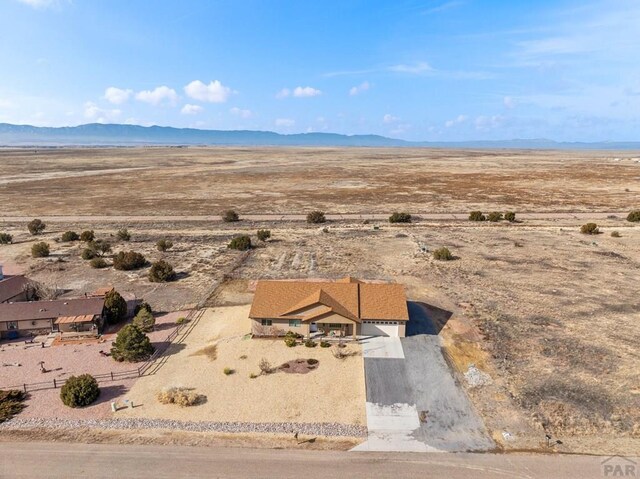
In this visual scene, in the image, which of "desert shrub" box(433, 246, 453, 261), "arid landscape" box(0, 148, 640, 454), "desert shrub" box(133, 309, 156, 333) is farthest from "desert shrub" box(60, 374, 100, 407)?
"desert shrub" box(433, 246, 453, 261)

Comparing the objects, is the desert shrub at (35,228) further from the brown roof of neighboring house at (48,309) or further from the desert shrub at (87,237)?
the brown roof of neighboring house at (48,309)

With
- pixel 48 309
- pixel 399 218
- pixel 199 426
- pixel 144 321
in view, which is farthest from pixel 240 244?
pixel 199 426

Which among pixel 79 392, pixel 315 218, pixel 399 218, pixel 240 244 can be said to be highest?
pixel 399 218

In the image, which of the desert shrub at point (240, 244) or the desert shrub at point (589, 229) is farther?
the desert shrub at point (589, 229)

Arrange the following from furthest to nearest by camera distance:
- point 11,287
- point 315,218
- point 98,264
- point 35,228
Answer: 1. point 315,218
2. point 35,228
3. point 98,264
4. point 11,287

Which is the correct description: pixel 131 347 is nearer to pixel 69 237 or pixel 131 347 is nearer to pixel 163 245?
pixel 163 245

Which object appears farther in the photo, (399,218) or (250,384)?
(399,218)

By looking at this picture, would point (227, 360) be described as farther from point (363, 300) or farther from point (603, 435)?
point (603, 435)

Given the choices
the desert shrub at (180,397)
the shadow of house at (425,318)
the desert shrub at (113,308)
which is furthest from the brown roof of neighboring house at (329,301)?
the desert shrub at (113,308)

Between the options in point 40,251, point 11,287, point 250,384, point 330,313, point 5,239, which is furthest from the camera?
point 5,239
